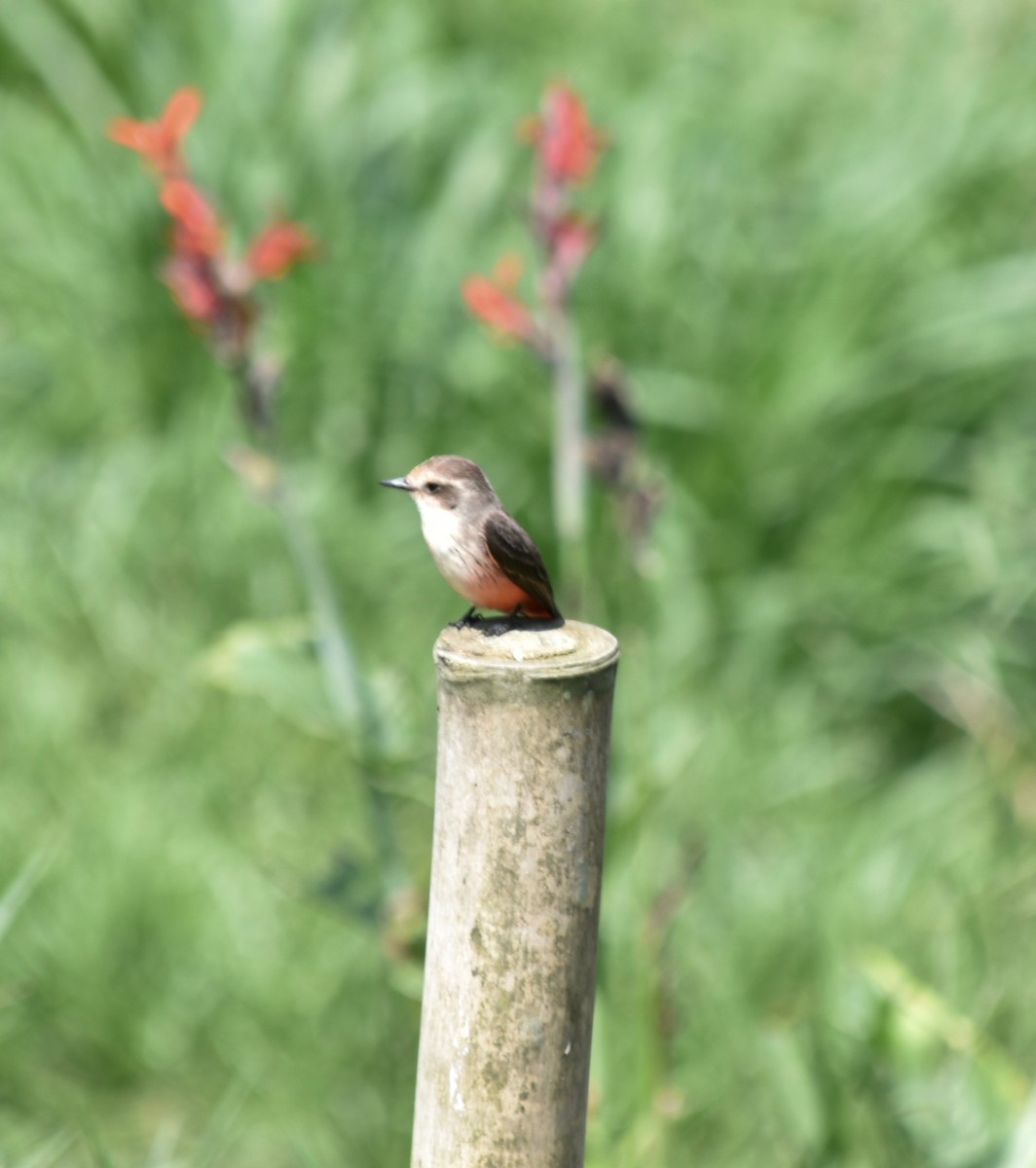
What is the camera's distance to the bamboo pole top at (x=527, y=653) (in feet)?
5.11

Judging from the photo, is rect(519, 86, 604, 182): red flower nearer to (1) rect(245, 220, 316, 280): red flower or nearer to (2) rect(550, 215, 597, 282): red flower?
(2) rect(550, 215, 597, 282): red flower

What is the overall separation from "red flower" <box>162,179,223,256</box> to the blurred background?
27.2 inches

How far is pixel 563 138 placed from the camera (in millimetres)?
2699

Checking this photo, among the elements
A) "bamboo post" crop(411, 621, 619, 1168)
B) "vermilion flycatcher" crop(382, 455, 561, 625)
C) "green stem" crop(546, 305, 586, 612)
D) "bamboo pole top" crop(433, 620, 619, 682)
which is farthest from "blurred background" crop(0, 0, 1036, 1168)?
"bamboo pole top" crop(433, 620, 619, 682)

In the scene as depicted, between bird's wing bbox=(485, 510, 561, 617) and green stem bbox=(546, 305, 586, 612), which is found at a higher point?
green stem bbox=(546, 305, 586, 612)

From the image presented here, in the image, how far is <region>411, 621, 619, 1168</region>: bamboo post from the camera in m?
1.57

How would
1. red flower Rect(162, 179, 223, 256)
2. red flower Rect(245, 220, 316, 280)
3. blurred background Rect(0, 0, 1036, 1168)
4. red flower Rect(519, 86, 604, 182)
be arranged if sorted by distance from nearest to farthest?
red flower Rect(162, 179, 223, 256)
red flower Rect(245, 220, 316, 280)
red flower Rect(519, 86, 604, 182)
blurred background Rect(0, 0, 1036, 1168)

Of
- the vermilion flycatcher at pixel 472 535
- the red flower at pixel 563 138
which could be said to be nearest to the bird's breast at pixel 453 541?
the vermilion flycatcher at pixel 472 535

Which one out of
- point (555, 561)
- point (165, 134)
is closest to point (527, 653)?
point (165, 134)

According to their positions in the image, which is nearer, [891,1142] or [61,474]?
[891,1142]

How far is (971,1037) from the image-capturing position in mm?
2727

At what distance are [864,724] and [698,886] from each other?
1091mm

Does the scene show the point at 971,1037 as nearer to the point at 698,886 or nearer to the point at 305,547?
the point at 698,886

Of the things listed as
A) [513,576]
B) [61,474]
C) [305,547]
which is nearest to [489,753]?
[513,576]
